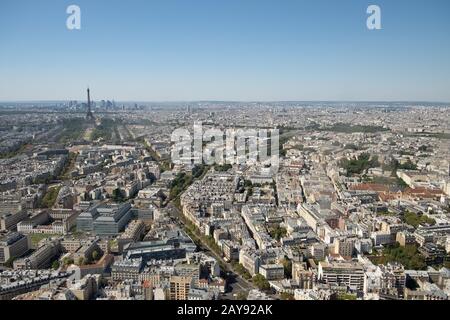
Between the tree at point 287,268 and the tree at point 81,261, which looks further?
the tree at point 81,261

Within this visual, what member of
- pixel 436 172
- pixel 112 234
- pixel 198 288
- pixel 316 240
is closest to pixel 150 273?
pixel 198 288

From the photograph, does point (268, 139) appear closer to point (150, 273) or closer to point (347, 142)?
point (347, 142)

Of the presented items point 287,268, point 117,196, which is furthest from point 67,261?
point 117,196

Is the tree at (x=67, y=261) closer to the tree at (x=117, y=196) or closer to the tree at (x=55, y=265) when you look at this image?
the tree at (x=55, y=265)

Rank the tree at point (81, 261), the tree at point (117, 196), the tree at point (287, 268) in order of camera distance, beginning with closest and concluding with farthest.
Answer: the tree at point (287, 268) → the tree at point (81, 261) → the tree at point (117, 196)

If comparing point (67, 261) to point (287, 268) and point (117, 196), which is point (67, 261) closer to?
point (287, 268)

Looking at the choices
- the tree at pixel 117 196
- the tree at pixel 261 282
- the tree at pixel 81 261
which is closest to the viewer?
the tree at pixel 261 282

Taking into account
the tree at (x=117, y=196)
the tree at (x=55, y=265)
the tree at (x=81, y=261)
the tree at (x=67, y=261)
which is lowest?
the tree at (x=55, y=265)

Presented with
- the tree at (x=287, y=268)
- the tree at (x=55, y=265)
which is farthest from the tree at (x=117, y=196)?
the tree at (x=287, y=268)

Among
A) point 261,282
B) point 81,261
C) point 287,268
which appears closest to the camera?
point 261,282

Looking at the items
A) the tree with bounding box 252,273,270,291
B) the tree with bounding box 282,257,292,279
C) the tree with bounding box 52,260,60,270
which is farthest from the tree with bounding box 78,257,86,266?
the tree with bounding box 282,257,292,279

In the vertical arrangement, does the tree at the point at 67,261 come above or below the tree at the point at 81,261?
below
